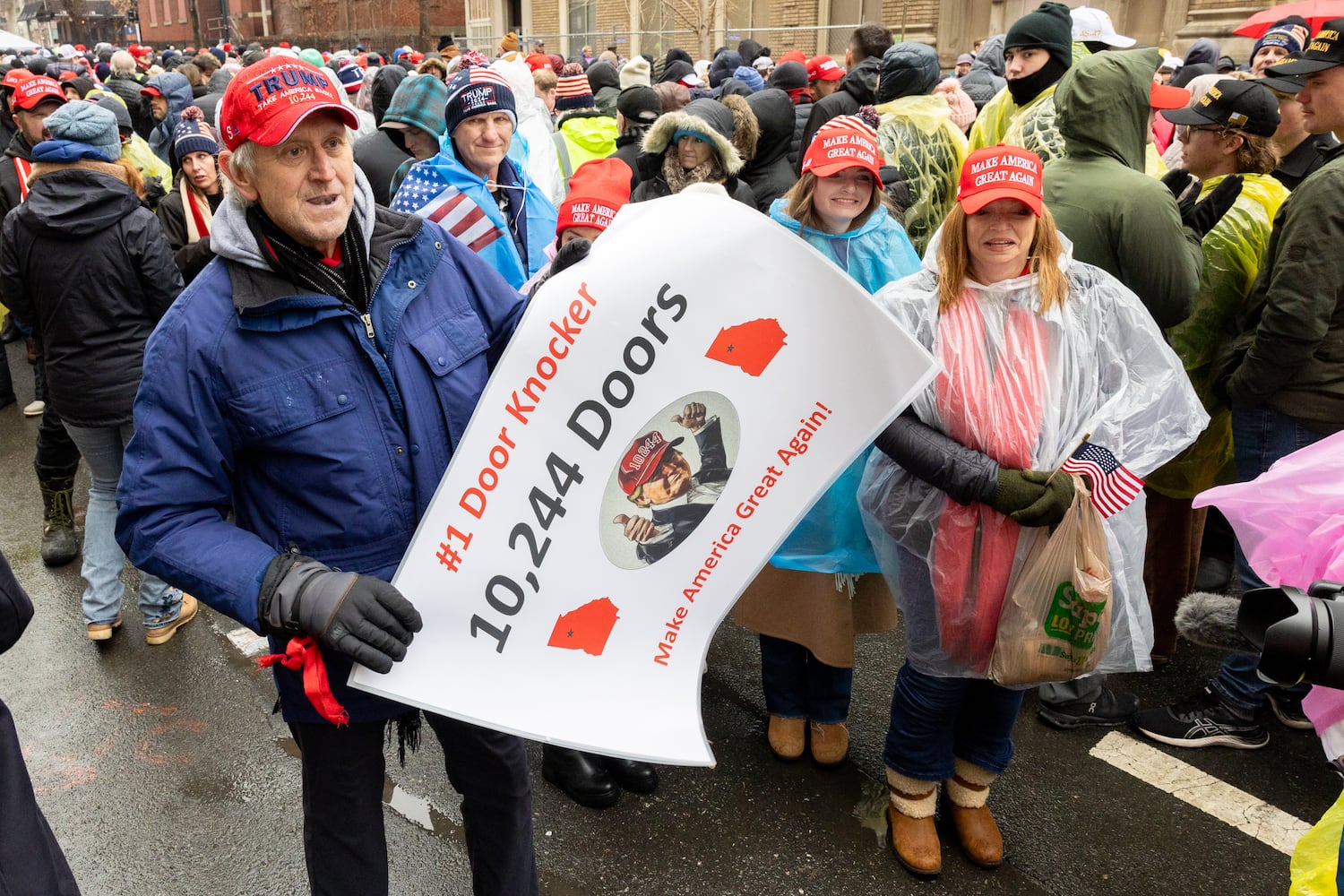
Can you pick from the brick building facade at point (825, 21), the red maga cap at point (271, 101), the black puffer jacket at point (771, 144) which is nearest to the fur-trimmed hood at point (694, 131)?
the black puffer jacket at point (771, 144)

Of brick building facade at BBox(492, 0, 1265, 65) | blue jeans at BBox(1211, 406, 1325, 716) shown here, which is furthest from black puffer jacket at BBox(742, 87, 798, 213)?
brick building facade at BBox(492, 0, 1265, 65)

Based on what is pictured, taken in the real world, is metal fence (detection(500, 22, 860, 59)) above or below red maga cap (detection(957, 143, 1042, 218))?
above

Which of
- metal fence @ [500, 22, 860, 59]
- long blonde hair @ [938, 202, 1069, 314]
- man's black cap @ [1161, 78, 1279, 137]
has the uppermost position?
metal fence @ [500, 22, 860, 59]

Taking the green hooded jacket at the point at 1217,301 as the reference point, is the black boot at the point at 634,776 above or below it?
below

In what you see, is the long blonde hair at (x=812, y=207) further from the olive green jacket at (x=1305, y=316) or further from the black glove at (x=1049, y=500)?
the olive green jacket at (x=1305, y=316)

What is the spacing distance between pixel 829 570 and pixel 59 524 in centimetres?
383

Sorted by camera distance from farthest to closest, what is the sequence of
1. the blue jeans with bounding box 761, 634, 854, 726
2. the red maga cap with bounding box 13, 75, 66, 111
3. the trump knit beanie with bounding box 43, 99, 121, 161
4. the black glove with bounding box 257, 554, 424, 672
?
the red maga cap with bounding box 13, 75, 66, 111, the trump knit beanie with bounding box 43, 99, 121, 161, the blue jeans with bounding box 761, 634, 854, 726, the black glove with bounding box 257, 554, 424, 672

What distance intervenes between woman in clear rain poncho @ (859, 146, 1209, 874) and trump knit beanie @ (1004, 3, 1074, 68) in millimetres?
1972

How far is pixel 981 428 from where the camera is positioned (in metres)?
2.42

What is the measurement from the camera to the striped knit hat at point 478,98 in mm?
3459

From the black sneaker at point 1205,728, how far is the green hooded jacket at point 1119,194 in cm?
131

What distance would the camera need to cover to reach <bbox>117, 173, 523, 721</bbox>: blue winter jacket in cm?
179

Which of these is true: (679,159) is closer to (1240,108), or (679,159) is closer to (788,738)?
(1240,108)

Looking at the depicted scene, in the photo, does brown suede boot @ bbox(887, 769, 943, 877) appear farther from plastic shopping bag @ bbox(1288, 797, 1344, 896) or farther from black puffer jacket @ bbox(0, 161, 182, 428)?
black puffer jacket @ bbox(0, 161, 182, 428)
